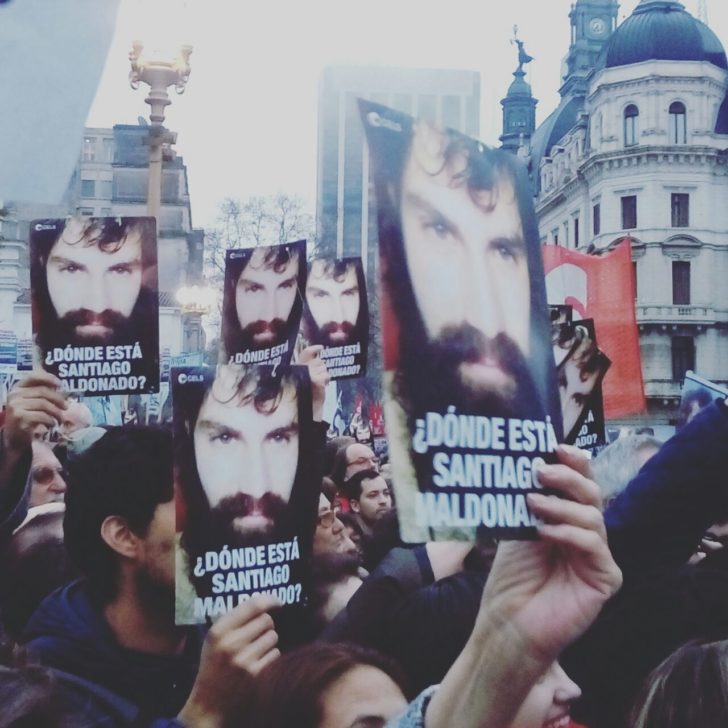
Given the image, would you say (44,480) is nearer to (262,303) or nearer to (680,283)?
(262,303)

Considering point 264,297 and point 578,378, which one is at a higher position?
point 264,297

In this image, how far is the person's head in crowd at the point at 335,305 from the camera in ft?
21.9

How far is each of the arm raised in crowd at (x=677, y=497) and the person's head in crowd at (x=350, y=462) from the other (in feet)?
13.2

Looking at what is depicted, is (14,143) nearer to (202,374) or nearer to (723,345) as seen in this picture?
(202,374)

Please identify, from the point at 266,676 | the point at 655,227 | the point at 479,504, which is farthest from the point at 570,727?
the point at 655,227

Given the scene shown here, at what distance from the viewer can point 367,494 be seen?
6.75 meters

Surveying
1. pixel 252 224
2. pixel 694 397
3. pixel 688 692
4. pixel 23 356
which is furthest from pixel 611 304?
pixel 252 224

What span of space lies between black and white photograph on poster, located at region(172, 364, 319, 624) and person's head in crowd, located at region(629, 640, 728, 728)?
3.50ft

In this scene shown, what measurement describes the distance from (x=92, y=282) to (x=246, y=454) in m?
2.11

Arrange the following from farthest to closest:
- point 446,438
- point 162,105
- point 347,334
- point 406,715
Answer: point 162,105 → point 347,334 → point 406,715 → point 446,438

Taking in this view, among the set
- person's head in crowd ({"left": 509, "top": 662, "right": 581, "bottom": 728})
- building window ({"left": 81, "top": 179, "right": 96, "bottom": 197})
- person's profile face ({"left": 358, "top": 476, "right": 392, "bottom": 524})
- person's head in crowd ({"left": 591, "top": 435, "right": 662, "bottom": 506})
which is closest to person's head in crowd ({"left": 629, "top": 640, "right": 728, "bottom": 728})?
person's head in crowd ({"left": 509, "top": 662, "right": 581, "bottom": 728})

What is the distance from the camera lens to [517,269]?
80.0 inches

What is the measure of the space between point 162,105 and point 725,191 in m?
46.5

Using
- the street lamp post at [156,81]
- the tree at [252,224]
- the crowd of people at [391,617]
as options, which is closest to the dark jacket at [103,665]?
the crowd of people at [391,617]
